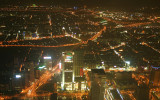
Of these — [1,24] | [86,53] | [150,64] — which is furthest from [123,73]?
[1,24]

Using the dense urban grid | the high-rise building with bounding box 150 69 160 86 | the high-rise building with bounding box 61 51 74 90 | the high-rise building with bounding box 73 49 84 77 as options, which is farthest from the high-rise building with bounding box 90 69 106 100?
the high-rise building with bounding box 150 69 160 86

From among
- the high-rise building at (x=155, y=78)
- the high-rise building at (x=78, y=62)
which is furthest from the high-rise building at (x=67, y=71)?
the high-rise building at (x=155, y=78)

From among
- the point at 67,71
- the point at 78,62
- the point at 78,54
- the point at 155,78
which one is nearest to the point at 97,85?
the point at 67,71

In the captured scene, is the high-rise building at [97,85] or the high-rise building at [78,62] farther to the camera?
the high-rise building at [78,62]

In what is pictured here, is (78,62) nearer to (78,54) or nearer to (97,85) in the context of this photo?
(78,54)

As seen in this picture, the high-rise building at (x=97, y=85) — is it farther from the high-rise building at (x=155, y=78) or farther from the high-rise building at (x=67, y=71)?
the high-rise building at (x=155, y=78)

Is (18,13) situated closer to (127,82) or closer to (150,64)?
(127,82)

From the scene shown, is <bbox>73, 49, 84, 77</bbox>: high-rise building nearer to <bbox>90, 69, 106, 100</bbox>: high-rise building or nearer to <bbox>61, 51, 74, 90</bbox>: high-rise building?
<bbox>61, 51, 74, 90</bbox>: high-rise building

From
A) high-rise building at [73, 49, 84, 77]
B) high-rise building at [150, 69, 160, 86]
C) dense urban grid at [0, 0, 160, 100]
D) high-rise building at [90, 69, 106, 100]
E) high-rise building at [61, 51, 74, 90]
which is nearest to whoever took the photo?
high-rise building at [90, 69, 106, 100]
